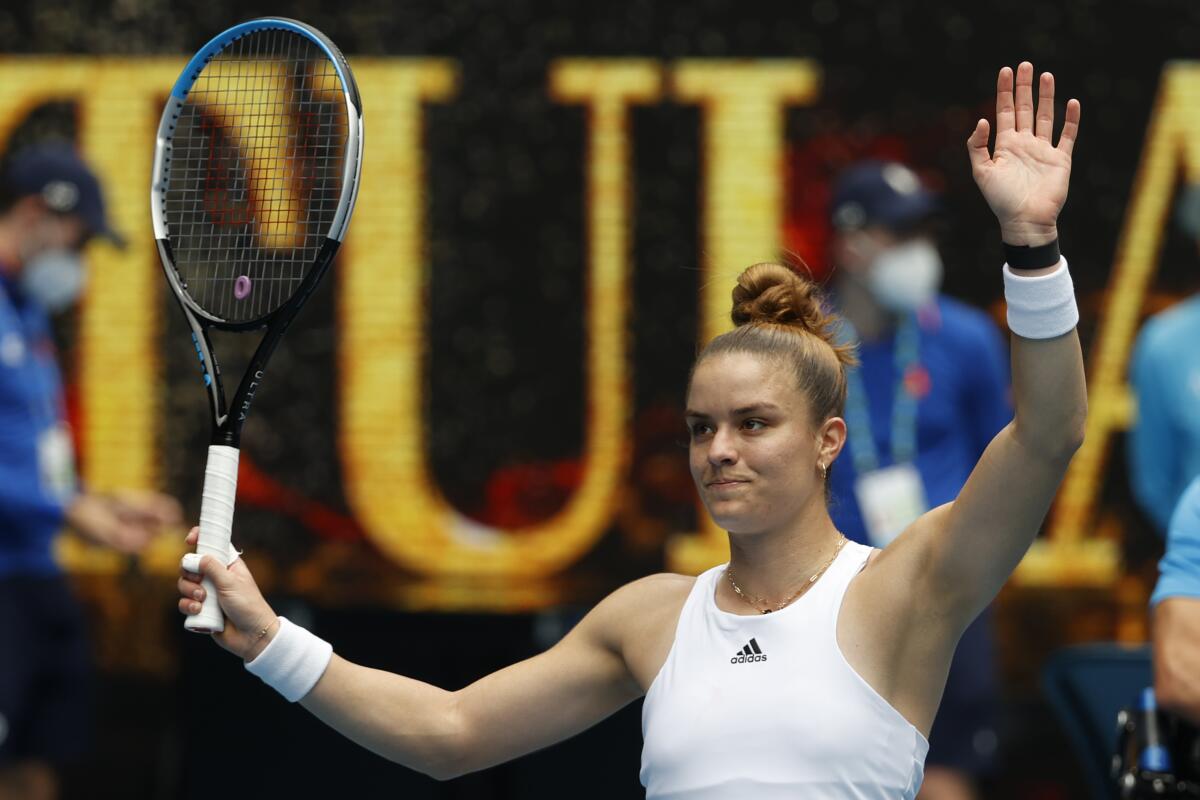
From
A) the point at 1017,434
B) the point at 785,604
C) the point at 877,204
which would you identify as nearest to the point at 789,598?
the point at 785,604

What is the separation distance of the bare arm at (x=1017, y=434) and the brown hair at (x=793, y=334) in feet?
1.09

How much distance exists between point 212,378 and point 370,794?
95.8 inches

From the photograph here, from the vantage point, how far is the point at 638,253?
704cm

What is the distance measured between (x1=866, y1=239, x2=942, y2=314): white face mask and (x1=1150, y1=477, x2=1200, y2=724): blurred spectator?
91.0 inches

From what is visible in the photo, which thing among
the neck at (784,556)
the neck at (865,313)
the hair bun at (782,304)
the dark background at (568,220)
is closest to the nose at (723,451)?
the neck at (784,556)

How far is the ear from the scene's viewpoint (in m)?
3.12

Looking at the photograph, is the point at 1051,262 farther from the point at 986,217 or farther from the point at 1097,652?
the point at 986,217

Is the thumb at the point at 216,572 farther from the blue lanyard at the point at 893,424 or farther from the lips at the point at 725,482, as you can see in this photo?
the blue lanyard at the point at 893,424

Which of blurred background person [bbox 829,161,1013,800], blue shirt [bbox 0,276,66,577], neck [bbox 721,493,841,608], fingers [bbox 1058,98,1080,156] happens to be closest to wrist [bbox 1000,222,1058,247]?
fingers [bbox 1058,98,1080,156]

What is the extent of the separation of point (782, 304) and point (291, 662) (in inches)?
37.6

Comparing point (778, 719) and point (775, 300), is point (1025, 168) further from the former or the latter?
point (778, 719)

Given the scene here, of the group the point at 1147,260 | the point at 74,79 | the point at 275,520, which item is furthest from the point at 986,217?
the point at 74,79

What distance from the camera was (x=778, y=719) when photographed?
288 cm

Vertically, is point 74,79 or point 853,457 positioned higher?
point 74,79
